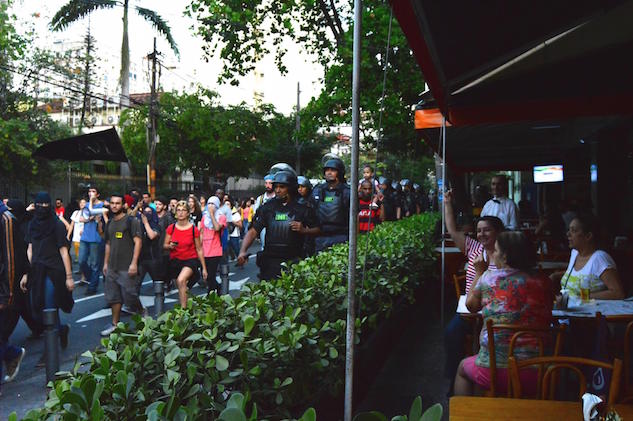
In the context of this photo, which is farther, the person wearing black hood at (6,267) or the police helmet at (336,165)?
the police helmet at (336,165)

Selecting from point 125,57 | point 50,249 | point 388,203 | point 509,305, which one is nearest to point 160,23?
point 125,57

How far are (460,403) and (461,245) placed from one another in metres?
3.52

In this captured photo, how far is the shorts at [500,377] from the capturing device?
11.2 feet

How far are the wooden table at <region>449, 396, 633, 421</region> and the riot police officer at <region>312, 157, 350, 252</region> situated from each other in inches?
210

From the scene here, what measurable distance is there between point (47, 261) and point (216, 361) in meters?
4.86

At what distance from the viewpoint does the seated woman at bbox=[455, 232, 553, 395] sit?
3.57 metres

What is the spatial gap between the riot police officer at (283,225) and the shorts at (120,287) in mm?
1914

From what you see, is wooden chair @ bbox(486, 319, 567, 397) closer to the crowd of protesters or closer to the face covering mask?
the crowd of protesters

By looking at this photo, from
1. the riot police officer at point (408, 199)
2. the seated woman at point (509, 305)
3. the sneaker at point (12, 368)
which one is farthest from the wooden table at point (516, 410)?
the riot police officer at point (408, 199)

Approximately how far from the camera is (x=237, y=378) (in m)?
2.54

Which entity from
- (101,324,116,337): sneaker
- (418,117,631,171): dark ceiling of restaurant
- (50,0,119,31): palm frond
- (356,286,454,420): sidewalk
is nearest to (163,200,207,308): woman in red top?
(101,324,116,337): sneaker

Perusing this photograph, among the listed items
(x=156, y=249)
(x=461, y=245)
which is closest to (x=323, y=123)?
(x=156, y=249)

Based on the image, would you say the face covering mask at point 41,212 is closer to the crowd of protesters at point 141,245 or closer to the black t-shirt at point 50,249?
the crowd of protesters at point 141,245

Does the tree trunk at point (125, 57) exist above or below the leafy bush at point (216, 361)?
above
